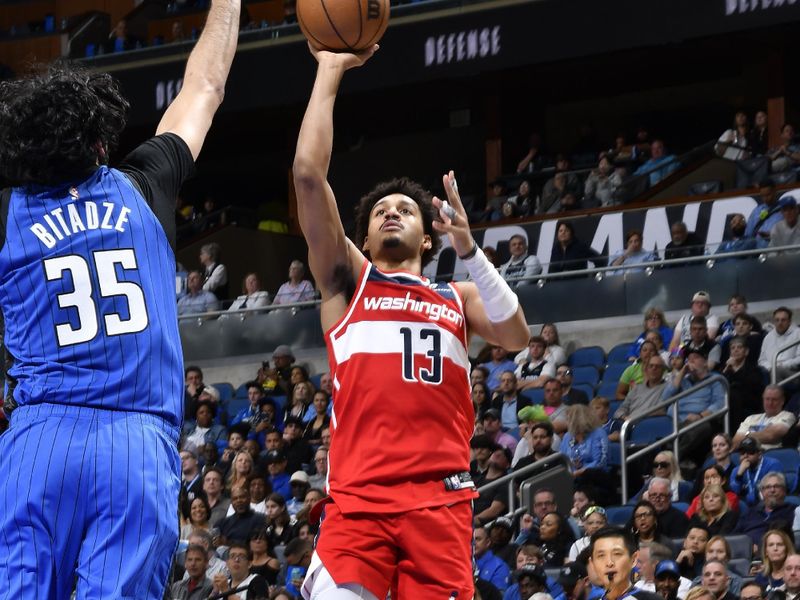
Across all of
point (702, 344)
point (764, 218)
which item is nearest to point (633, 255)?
point (764, 218)

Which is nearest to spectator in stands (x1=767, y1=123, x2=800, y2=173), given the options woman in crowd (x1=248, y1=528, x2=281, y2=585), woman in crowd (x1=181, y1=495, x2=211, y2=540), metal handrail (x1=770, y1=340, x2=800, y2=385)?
metal handrail (x1=770, y1=340, x2=800, y2=385)

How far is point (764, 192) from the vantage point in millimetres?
14523

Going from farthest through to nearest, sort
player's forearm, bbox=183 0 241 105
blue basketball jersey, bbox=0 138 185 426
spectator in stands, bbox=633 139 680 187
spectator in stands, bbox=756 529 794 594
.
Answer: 1. spectator in stands, bbox=633 139 680 187
2. spectator in stands, bbox=756 529 794 594
3. player's forearm, bbox=183 0 241 105
4. blue basketball jersey, bbox=0 138 185 426

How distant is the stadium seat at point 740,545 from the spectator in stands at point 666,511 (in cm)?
43

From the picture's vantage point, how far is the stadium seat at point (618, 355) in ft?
43.8

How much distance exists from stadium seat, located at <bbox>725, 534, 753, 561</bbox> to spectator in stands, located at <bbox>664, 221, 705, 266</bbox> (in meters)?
5.53

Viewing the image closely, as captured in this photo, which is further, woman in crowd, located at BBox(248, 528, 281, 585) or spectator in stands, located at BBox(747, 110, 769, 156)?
spectator in stands, located at BBox(747, 110, 769, 156)

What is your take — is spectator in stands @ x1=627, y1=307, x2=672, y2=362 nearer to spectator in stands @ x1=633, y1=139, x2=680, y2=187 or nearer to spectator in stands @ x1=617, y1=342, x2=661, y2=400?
spectator in stands @ x1=617, y1=342, x2=661, y2=400

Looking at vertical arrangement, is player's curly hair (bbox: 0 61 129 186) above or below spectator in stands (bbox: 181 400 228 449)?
above

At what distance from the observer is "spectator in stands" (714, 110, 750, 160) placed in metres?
16.7

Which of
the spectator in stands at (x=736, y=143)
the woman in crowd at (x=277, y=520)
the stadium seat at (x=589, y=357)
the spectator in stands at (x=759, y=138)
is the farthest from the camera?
the spectator in stands at (x=736, y=143)

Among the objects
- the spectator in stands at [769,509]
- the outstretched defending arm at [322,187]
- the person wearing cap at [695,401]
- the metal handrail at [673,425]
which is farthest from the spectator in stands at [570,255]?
the outstretched defending arm at [322,187]

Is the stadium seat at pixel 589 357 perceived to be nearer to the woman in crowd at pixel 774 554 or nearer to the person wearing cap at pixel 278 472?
the person wearing cap at pixel 278 472

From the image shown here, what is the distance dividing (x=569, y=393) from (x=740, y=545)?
323 cm
